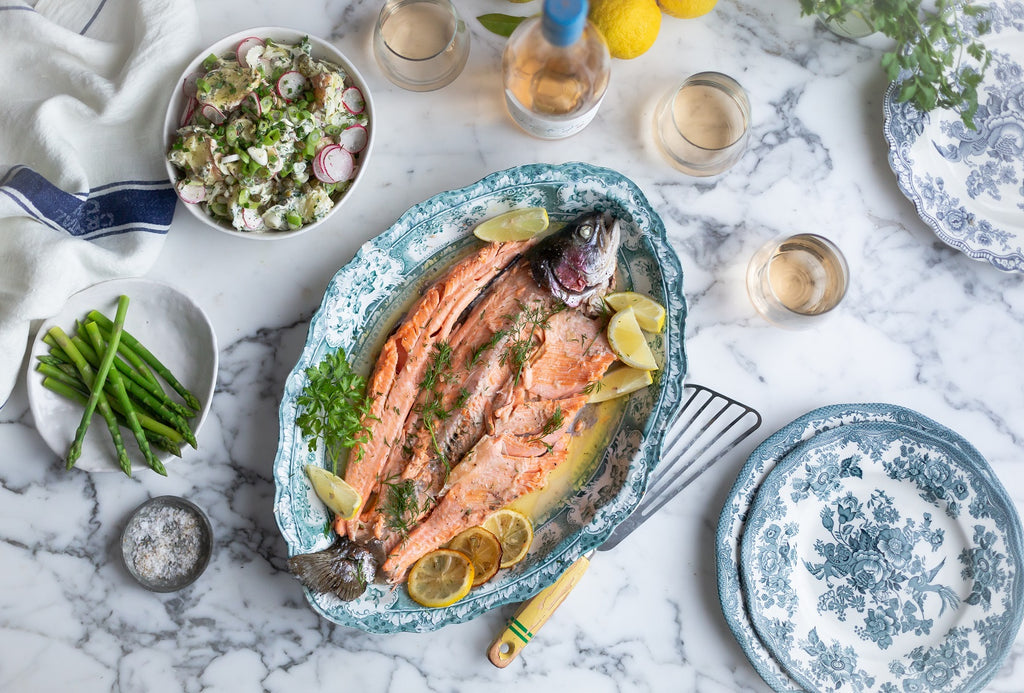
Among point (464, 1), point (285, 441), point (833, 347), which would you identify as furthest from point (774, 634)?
point (464, 1)

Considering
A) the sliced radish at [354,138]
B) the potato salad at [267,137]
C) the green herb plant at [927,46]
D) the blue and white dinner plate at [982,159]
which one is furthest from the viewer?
the blue and white dinner plate at [982,159]

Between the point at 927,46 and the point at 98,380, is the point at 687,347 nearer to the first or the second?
the point at 927,46

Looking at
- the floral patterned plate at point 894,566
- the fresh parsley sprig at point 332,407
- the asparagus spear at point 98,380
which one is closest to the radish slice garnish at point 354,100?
the fresh parsley sprig at point 332,407

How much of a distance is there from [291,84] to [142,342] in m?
0.87

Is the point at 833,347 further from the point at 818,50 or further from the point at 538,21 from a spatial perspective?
the point at 538,21

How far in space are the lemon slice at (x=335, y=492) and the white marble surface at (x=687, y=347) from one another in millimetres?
237

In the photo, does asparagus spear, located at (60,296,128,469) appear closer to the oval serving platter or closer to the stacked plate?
the oval serving platter

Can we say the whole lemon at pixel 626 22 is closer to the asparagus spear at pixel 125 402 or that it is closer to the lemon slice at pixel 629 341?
the lemon slice at pixel 629 341

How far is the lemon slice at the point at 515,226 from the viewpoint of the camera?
208 centimetres

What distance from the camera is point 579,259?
6.79 ft

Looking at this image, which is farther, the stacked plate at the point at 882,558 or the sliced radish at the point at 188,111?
the stacked plate at the point at 882,558

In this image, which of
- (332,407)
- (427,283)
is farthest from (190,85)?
(332,407)

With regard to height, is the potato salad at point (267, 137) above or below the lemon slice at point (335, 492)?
above

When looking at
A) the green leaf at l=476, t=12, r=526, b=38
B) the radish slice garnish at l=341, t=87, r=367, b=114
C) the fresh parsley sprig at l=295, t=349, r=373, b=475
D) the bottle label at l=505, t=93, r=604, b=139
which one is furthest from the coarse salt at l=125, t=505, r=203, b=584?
the green leaf at l=476, t=12, r=526, b=38
